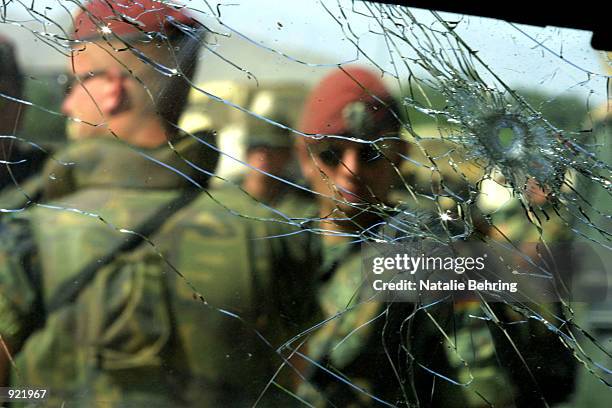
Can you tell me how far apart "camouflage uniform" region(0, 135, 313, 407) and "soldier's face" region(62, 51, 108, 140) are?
0.16 feet

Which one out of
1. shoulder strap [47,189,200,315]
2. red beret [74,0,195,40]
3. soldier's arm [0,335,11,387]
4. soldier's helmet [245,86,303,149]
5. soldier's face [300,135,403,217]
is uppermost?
red beret [74,0,195,40]

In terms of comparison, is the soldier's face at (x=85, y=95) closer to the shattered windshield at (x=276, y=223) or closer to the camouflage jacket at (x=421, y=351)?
the shattered windshield at (x=276, y=223)

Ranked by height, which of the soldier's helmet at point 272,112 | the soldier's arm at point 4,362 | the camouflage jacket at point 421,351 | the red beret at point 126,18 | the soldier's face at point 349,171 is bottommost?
the soldier's arm at point 4,362

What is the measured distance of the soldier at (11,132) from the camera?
5.30 ft

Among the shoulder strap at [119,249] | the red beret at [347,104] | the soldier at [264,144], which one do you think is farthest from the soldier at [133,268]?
the red beret at [347,104]

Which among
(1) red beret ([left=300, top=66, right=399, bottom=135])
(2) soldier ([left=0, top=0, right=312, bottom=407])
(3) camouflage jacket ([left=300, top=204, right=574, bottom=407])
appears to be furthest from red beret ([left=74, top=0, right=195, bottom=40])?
(3) camouflage jacket ([left=300, top=204, right=574, bottom=407])

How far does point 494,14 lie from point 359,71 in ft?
1.49

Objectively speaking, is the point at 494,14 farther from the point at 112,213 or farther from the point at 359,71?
the point at 112,213

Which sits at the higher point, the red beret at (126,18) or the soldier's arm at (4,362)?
the red beret at (126,18)

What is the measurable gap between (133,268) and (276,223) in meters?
0.45

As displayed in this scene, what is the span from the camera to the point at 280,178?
1.61 metres

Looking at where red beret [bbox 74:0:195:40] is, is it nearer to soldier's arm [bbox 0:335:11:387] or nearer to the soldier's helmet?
the soldier's helmet

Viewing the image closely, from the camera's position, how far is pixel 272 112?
161 centimetres

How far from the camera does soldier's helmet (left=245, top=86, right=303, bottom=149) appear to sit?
63.2 inches
